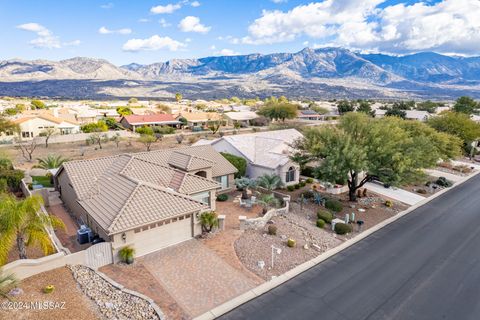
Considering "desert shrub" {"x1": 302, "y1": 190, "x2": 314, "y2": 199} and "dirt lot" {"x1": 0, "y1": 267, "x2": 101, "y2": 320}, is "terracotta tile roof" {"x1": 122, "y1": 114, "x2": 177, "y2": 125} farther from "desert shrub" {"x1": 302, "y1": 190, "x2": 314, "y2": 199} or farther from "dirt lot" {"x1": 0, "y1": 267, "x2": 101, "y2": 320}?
"dirt lot" {"x1": 0, "y1": 267, "x2": 101, "y2": 320}

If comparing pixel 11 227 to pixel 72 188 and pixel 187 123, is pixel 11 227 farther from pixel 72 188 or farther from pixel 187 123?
pixel 187 123

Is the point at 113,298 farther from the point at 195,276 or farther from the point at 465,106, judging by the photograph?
the point at 465,106

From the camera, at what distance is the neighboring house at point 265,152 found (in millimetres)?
32625

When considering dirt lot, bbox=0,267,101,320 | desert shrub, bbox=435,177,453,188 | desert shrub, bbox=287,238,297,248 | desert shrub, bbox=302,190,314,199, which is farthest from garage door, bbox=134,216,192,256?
desert shrub, bbox=435,177,453,188

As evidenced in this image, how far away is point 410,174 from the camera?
26.3 metres

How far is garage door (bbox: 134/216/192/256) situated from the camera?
18.6 m

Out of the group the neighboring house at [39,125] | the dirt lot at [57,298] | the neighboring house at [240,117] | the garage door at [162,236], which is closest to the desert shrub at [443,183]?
the garage door at [162,236]

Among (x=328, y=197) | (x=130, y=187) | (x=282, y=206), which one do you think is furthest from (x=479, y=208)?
(x=130, y=187)

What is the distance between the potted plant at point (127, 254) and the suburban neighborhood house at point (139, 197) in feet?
1.09

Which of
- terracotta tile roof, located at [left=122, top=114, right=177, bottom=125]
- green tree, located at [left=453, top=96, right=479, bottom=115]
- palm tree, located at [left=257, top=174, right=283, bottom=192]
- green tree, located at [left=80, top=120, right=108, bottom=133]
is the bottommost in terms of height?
palm tree, located at [left=257, top=174, right=283, bottom=192]

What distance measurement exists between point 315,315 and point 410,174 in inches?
702

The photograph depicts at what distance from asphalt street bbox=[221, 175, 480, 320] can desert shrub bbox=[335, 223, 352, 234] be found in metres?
1.41

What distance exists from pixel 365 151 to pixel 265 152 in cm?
1230

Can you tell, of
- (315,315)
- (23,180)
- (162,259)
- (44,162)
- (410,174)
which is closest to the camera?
(315,315)
